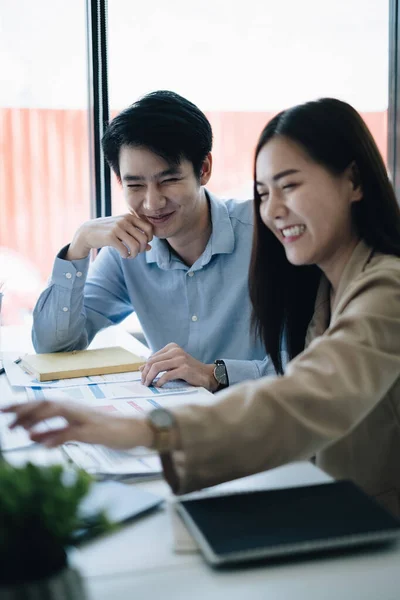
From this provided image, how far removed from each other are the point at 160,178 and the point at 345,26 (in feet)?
5.25

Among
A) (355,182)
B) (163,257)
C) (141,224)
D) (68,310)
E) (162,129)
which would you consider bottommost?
(68,310)

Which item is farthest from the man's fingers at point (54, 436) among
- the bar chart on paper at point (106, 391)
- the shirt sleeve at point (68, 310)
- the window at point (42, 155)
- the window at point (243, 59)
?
the window at point (42, 155)

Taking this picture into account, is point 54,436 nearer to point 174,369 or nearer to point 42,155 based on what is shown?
point 174,369

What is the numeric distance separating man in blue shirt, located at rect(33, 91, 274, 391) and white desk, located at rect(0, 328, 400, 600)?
93 centimetres

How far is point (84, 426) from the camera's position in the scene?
2.63 ft

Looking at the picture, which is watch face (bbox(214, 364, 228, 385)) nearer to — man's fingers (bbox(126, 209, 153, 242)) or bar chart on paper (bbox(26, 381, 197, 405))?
bar chart on paper (bbox(26, 381, 197, 405))

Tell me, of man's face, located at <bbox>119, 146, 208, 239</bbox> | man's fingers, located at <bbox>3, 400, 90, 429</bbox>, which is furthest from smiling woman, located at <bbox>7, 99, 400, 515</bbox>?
man's face, located at <bbox>119, 146, 208, 239</bbox>

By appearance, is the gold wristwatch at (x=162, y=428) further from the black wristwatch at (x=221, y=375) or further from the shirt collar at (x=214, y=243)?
the shirt collar at (x=214, y=243)

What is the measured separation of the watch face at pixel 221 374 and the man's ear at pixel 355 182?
1.85 ft

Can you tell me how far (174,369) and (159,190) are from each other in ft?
1.83

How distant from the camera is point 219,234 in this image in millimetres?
1948

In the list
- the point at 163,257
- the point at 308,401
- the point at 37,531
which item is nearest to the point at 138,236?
the point at 163,257

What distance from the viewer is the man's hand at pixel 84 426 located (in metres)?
0.80

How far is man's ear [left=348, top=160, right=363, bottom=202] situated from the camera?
118 cm
